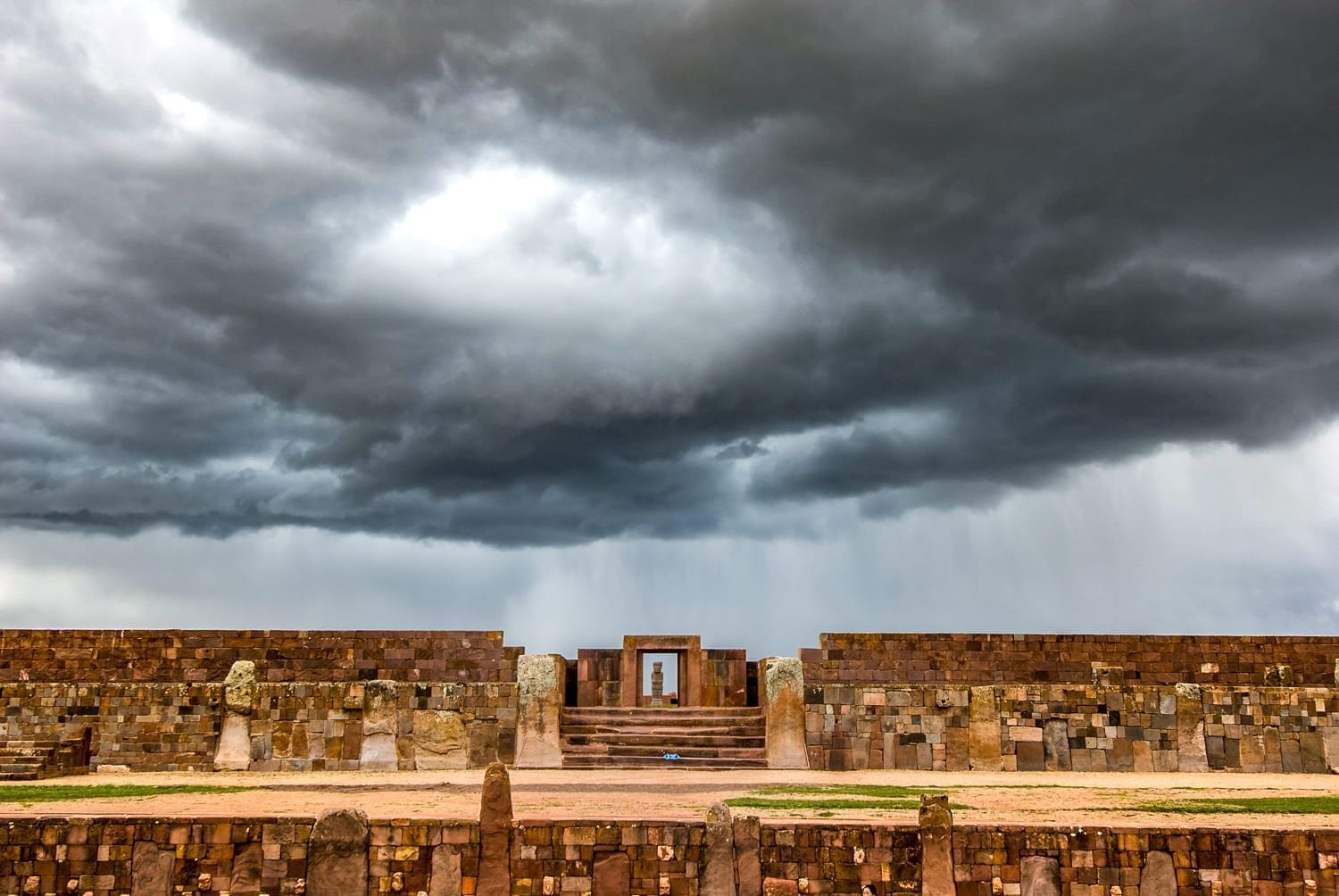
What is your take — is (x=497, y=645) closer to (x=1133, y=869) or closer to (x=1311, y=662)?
(x=1133, y=869)

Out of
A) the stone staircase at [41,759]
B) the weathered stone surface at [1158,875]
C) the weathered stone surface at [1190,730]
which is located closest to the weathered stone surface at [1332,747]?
the weathered stone surface at [1190,730]

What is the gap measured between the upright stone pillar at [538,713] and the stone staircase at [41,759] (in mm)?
7392

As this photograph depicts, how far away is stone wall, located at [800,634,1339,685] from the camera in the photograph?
2234 cm

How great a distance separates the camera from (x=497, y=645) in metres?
22.2

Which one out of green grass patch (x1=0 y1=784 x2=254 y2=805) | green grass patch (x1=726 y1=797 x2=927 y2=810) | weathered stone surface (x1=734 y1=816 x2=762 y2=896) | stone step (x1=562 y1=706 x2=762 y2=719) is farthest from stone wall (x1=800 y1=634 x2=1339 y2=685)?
weathered stone surface (x1=734 y1=816 x2=762 y2=896)

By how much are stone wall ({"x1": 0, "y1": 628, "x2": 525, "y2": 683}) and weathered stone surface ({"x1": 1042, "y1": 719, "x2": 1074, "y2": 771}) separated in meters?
9.72

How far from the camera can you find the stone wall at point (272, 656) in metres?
22.2

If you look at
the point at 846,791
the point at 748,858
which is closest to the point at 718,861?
the point at 748,858

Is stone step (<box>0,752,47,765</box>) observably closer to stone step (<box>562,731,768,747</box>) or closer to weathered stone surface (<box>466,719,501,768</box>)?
weathered stone surface (<box>466,719,501,768</box>)

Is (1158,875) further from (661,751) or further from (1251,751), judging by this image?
(1251,751)

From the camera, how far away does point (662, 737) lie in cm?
1972

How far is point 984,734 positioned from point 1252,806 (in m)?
6.02

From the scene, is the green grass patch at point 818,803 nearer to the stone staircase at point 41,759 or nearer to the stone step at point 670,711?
the stone step at point 670,711

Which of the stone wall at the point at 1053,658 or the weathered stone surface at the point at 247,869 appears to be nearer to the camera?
the weathered stone surface at the point at 247,869
